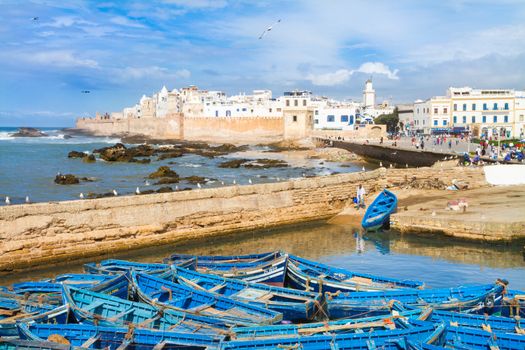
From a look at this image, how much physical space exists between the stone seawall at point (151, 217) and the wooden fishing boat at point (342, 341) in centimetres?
1070

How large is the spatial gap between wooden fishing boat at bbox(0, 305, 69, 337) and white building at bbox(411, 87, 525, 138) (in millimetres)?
52545

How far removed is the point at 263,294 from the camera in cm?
1323

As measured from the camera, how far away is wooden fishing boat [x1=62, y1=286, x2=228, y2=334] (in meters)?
11.0

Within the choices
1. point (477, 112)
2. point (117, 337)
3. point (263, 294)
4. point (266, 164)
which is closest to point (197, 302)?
point (263, 294)

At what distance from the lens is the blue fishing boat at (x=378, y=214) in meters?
23.3

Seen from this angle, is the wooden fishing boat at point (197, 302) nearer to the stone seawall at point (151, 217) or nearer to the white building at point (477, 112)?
the stone seawall at point (151, 217)

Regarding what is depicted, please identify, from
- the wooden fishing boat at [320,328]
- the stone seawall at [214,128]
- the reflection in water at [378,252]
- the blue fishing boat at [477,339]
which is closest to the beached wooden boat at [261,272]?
the reflection in water at [378,252]

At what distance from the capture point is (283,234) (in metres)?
23.9

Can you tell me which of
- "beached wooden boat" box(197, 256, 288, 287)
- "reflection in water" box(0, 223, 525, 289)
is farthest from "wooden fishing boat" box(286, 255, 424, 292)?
"reflection in water" box(0, 223, 525, 289)

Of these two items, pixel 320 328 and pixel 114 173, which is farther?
pixel 114 173

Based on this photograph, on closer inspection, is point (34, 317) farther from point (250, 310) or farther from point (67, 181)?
point (67, 181)

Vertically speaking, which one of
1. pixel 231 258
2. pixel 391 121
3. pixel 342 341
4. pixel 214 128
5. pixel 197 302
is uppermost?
pixel 391 121

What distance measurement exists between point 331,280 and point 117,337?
6012mm

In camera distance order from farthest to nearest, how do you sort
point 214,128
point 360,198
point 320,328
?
1. point 214,128
2. point 360,198
3. point 320,328
